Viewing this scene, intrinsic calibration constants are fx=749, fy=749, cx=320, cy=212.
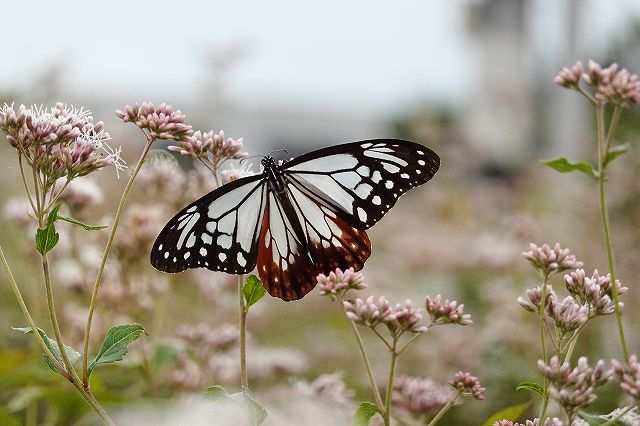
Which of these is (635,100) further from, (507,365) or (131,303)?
(507,365)

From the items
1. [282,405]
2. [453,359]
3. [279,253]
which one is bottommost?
[282,405]

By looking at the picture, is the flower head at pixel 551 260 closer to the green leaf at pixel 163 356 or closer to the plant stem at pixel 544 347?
the plant stem at pixel 544 347

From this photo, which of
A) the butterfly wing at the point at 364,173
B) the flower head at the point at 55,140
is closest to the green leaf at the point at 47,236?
the flower head at the point at 55,140

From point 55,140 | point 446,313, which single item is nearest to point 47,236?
→ point 55,140

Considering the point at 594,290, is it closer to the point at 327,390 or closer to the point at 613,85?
the point at 613,85

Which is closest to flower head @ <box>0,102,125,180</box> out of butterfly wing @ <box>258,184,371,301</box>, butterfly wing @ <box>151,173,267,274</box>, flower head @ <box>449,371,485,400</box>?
butterfly wing @ <box>151,173,267,274</box>

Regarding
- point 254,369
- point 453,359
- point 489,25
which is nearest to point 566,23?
point 453,359
